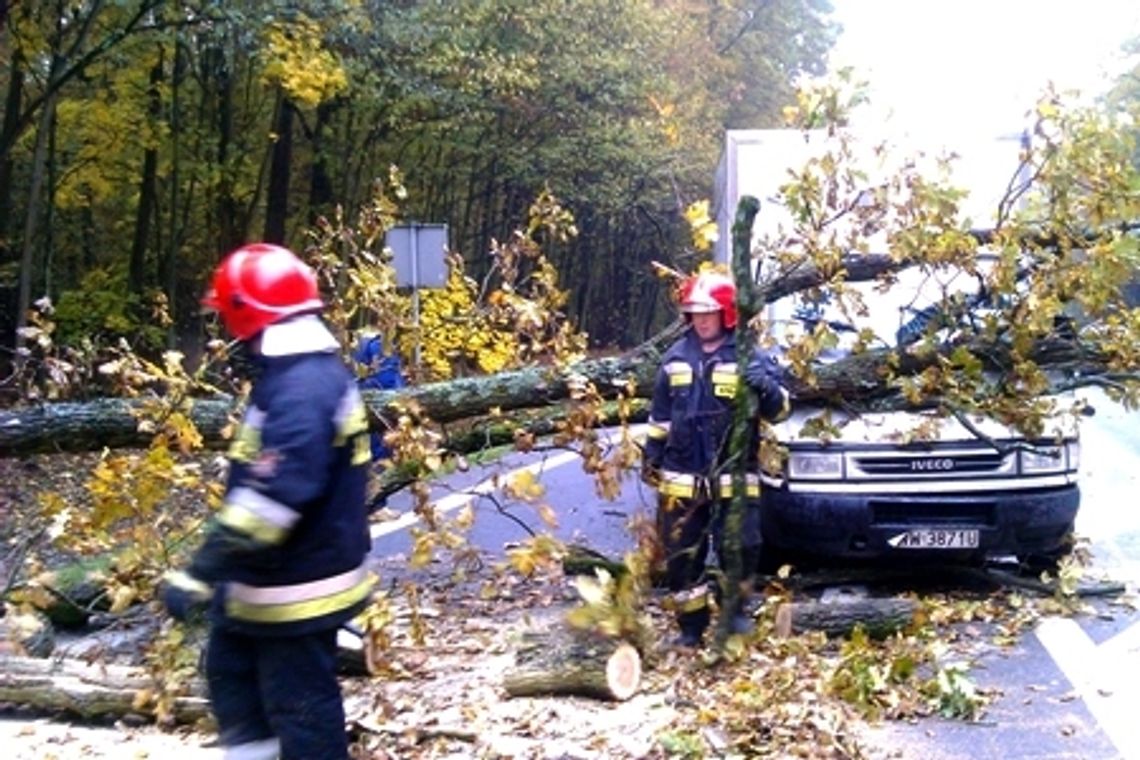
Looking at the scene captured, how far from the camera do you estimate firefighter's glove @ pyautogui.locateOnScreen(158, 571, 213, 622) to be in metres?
3.86

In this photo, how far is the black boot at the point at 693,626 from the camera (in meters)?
6.10

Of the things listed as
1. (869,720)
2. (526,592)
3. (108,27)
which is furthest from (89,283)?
(869,720)

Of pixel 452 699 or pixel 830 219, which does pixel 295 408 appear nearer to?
pixel 452 699

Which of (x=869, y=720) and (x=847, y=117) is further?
(x=847, y=117)

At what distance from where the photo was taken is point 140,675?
5.45 meters

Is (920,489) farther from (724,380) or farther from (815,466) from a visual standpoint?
(724,380)

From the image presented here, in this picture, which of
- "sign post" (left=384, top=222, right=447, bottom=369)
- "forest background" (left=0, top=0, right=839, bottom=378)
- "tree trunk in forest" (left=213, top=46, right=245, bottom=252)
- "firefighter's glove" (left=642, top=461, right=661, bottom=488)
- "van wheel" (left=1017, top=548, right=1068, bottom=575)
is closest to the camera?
"firefighter's glove" (left=642, top=461, right=661, bottom=488)

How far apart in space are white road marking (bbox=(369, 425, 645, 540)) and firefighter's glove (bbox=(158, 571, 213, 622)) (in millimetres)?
1474

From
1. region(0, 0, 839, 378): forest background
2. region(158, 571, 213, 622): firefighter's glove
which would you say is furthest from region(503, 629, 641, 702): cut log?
region(0, 0, 839, 378): forest background

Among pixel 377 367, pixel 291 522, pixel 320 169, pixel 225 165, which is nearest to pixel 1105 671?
pixel 291 522

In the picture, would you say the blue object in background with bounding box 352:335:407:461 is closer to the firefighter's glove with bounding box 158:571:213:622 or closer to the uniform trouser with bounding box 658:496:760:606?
the uniform trouser with bounding box 658:496:760:606

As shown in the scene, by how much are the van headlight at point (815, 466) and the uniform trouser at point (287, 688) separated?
357cm

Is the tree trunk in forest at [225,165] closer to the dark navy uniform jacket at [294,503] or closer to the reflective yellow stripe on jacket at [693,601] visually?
the reflective yellow stripe on jacket at [693,601]

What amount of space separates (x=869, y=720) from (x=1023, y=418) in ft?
7.86
